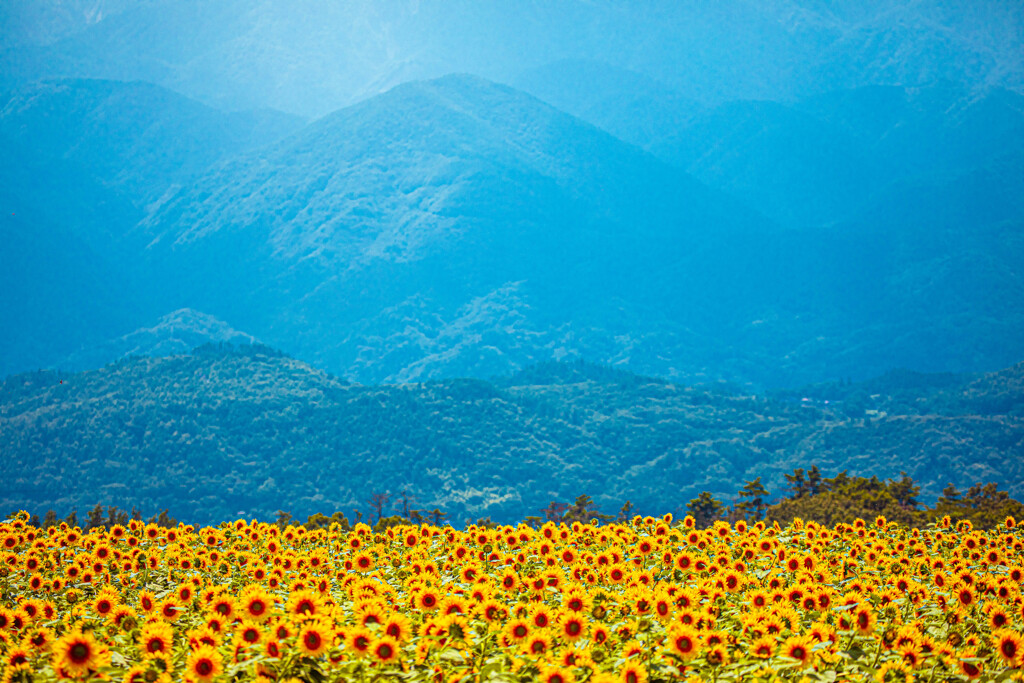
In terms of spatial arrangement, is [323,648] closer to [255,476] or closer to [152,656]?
[152,656]

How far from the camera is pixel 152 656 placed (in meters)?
8.38

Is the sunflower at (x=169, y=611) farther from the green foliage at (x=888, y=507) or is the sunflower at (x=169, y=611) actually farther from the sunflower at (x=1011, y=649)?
the green foliage at (x=888, y=507)

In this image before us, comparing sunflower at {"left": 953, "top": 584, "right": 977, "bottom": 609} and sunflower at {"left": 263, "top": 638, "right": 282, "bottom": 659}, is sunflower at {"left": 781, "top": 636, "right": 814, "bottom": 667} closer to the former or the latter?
sunflower at {"left": 953, "top": 584, "right": 977, "bottom": 609}

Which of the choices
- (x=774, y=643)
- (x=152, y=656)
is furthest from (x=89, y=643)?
(x=774, y=643)

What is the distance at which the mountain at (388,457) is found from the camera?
6506 inches

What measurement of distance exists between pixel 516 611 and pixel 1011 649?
16.6 feet

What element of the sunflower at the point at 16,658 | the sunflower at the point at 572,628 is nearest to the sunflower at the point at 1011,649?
the sunflower at the point at 572,628

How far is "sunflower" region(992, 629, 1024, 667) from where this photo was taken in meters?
9.02

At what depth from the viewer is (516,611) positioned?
10094mm

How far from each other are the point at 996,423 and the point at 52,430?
197 metres

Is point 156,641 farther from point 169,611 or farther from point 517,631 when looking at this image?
point 517,631

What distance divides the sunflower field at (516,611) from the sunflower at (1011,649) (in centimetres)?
2

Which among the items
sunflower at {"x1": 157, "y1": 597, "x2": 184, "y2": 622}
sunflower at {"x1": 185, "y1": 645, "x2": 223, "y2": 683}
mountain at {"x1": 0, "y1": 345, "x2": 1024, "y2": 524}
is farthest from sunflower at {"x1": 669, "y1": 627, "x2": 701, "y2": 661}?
mountain at {"x1": 0, "y1": 345, "x2": 1024, "y2": 524}

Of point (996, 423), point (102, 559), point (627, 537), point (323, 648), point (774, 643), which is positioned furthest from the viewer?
point (996, 423)
